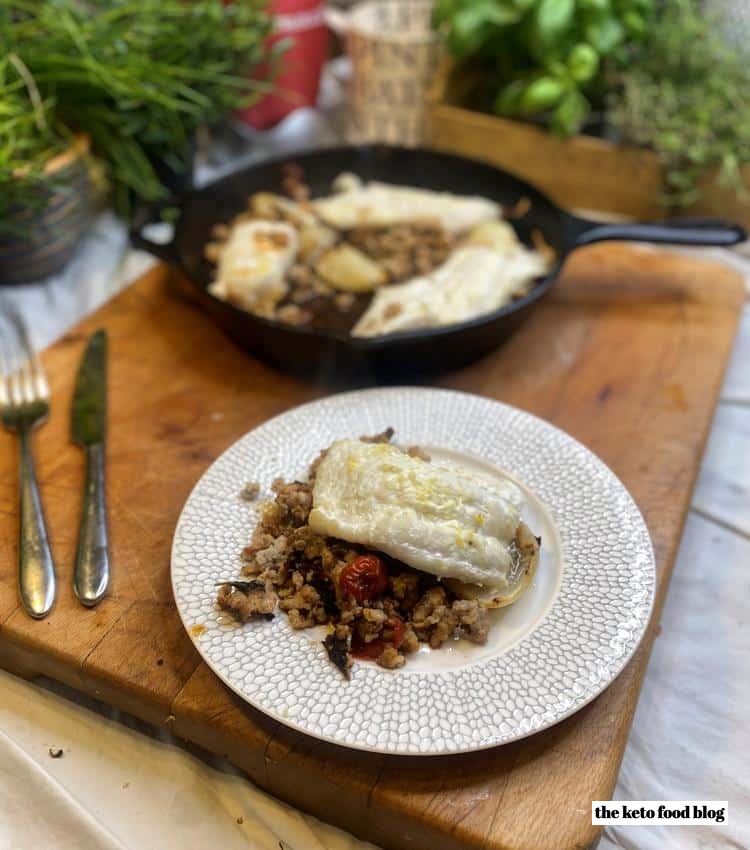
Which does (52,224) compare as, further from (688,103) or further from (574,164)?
(688,103)

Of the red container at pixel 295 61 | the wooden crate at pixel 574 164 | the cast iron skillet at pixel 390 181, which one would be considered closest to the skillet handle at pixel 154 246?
the cast iron skillet at pixel 390 181

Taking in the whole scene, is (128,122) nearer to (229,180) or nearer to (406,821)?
(229,180)

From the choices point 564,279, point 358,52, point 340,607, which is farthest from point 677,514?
point 358,52

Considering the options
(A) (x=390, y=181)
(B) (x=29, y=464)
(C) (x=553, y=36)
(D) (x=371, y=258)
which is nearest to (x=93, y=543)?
(B) (x=29, y=464)

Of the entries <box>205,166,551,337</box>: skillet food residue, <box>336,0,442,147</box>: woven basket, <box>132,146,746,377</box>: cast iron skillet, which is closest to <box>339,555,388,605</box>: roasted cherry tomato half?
<box>132,146,746,377</box>: cast iron skillet

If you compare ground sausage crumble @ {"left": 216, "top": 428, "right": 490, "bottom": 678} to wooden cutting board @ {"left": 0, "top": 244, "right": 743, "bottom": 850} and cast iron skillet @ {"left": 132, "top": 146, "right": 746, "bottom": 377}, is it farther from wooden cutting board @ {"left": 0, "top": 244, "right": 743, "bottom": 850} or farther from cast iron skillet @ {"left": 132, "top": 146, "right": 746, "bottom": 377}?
cast iron skillet @ {"left": 132, "top": 146, "right": 746, "bottom": 377}

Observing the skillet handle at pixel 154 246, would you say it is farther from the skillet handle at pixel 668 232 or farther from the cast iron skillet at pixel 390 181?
the skillet handle at pixel 668 232
